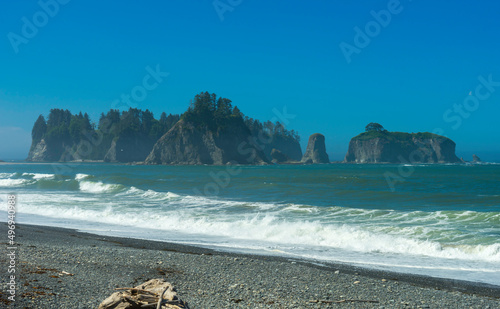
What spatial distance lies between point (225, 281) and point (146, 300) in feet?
12.8

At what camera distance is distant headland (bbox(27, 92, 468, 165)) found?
132 m

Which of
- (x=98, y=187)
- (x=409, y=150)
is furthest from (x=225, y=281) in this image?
(x=409, y=150)

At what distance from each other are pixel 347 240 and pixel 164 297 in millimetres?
10521

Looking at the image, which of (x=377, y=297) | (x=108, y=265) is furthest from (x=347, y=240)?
(x=108, y=265)

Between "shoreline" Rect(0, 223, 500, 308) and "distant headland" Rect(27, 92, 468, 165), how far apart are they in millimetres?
115407

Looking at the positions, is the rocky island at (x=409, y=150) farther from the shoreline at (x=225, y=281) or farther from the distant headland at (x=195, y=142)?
the shoreline at (x=225, y=281)

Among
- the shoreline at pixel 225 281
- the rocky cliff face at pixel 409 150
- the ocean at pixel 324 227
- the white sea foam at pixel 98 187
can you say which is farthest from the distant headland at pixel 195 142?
the shoreline at pixel 225 281

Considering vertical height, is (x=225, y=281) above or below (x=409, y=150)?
below

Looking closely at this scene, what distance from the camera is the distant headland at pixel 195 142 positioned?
13200cm

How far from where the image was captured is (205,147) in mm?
130500

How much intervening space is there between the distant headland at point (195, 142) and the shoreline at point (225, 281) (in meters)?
115

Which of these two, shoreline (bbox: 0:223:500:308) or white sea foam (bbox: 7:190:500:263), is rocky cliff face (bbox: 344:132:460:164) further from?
shoreline (bbox: 0:223:500:308)

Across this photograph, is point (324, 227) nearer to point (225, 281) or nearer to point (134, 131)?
point (225, 281)

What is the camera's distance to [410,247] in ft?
40.2
